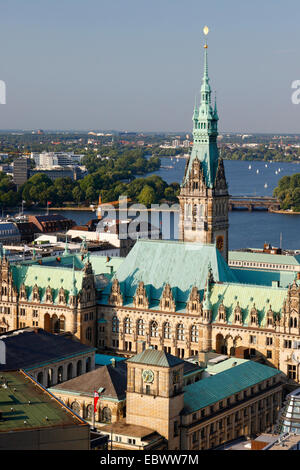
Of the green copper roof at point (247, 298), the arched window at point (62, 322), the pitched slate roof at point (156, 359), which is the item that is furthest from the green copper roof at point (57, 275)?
the pitched slate roof at point (156, 359)

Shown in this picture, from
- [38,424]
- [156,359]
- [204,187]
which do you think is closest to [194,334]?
[204,187]

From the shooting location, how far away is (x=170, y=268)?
249 ft

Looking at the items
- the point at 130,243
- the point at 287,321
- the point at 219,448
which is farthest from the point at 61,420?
the point at 130,243

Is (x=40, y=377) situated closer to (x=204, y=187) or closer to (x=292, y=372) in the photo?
(x=292, y=372)

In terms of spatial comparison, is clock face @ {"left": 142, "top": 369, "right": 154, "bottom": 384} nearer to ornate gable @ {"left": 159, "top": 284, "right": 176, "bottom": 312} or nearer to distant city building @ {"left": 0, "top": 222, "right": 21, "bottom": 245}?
ornate gable @ {"left": 159, "top": 284, "right": 176, "bottom": 312}

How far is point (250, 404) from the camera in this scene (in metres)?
62.0

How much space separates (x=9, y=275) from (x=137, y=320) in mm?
11335

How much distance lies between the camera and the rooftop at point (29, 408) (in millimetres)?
A: 48875

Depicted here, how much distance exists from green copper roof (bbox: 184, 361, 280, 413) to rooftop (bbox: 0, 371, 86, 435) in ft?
25.3

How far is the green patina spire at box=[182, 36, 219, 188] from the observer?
8638 centimetres

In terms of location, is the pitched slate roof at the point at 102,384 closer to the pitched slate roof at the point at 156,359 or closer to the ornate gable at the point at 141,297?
the pitched slate roof at the point at 156,359

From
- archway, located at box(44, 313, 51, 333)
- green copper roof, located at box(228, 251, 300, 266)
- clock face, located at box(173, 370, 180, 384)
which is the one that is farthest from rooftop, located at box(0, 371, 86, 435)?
green copper roof, located at box(228, 251, 300, 266)

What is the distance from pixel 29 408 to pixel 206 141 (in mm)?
39877

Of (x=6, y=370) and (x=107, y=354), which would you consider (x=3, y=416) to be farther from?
(x=107, y=354)
